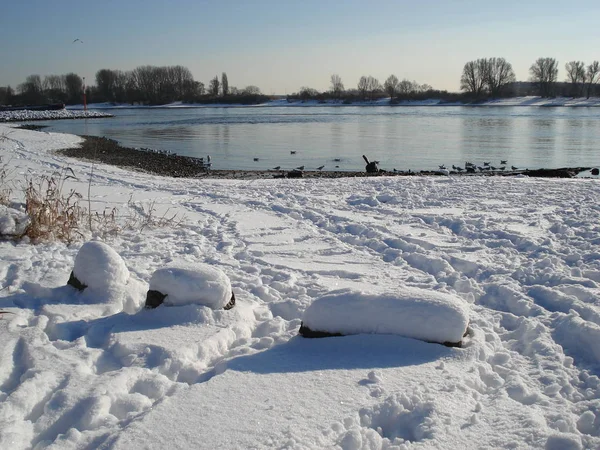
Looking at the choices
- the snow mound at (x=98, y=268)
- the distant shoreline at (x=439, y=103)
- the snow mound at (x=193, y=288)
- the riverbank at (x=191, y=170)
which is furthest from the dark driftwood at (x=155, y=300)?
the distant shoreline at (x=439, y=103)

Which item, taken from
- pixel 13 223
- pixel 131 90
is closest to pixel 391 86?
pixel 131 90

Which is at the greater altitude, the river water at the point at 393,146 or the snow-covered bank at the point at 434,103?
the snow-covered bank at the point at 434,103

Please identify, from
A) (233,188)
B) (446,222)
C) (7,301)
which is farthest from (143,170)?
(7,301)

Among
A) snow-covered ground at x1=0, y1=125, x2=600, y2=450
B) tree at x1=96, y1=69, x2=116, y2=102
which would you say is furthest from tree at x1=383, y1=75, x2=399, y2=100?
snow-covered ground at x1=0, y1=125, x2=600, y2=450

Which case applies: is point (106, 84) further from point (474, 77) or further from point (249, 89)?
point (474, 77)

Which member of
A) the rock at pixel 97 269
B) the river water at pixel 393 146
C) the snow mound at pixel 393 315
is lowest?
the snow mound at pixel 393 315

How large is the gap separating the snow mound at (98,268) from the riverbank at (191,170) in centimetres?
1197

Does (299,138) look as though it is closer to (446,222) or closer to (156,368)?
(446,222)

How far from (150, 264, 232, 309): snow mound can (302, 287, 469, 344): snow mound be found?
0.82 metres

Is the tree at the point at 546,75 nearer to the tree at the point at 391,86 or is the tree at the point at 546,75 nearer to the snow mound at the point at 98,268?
the tree at the point at 391,86

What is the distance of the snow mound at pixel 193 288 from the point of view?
4.34m

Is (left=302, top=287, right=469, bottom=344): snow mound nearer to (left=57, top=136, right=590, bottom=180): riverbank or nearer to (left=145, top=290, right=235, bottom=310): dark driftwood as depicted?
(left=145, top=290, right=235, bottom=310): dark driftwood

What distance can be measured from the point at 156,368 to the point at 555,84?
11750 cm

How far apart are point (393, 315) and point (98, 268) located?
9.10 ft
